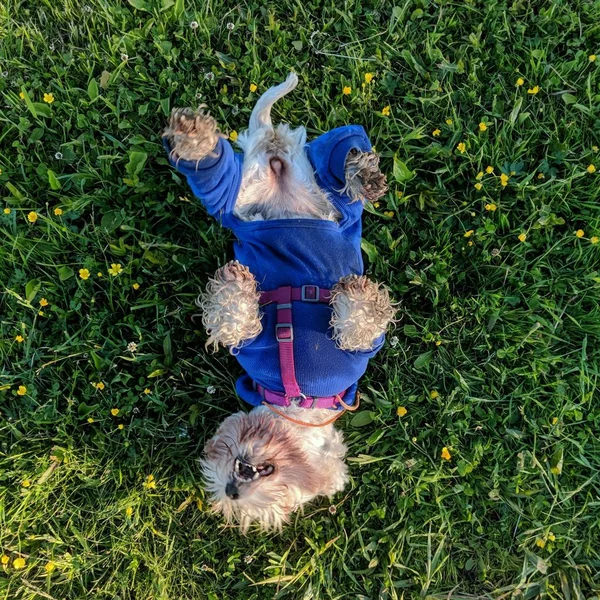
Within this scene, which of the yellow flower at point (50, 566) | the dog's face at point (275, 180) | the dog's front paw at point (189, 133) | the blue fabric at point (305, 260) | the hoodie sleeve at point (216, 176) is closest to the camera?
the dog's front paw at point (189, 133)

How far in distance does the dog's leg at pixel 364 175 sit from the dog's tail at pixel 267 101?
49 centimetres

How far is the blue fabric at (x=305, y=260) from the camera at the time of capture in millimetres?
2266

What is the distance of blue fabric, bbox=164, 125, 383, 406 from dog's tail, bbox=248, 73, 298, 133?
0.26m

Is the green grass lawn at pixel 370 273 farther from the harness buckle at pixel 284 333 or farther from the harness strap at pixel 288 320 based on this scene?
the harness buckle at pixel 284 333

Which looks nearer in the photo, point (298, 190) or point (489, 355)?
point (298, 190)

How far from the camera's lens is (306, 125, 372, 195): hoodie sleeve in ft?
7.74

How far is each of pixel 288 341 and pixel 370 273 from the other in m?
1.00

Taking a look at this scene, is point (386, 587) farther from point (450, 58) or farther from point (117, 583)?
point (450, 58)

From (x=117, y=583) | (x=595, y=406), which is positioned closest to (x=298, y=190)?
(x=595, y=406)

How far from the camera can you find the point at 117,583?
2941mm

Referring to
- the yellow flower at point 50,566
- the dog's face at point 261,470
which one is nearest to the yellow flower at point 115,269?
the dog's face at point 261,470

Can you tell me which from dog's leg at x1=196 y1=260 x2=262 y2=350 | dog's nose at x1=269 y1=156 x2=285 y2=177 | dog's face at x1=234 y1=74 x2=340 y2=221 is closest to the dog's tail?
dog's face at x1=234 y1=74 x2=340 y2=221

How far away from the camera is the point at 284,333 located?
7.32 feet

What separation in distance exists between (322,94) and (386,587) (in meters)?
2.91
